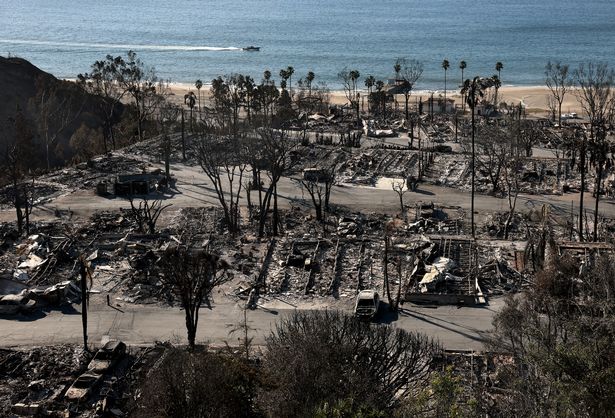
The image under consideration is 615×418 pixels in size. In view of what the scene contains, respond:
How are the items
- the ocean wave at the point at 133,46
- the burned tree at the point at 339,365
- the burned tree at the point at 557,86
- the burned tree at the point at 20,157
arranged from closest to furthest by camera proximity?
the burned tree at the point at 339,365 < the burned tree at the point at 20,157 < the burned tree at the point at 557,86 < the ocean wave at the point at 133,46

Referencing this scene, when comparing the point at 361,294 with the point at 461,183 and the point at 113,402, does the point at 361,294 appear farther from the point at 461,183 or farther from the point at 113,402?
the point at 461,183

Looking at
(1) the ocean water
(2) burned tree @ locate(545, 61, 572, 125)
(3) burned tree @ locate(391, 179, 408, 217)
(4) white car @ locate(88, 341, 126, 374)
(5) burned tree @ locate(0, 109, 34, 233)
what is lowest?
(4) white car @ locate(88, 341, 126, 374)

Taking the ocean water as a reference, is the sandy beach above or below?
below

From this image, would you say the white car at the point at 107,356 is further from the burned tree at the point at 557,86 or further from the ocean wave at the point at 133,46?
the ocean wave at the point at 133,46

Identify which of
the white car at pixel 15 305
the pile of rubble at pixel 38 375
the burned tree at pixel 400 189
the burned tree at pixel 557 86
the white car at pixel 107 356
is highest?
the burned tree at pixel 557 86

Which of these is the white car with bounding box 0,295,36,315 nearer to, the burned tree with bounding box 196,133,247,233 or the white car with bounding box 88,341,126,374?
the white car with bounding box 88,341,126,374

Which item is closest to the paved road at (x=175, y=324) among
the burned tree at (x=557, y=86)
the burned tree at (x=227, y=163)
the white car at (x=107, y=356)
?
the white car at (x=107, y=356)

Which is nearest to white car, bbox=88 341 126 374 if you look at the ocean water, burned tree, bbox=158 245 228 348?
burned tree, bbox=158 245 228 348
